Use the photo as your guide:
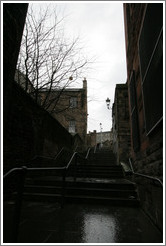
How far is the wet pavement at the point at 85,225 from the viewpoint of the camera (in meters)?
2.39

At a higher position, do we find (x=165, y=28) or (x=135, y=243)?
(x=165, y=28)

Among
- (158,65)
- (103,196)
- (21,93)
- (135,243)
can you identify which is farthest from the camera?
(21,93)

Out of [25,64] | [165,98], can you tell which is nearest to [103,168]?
[165,98]

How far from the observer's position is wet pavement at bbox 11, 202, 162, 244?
7.83ft

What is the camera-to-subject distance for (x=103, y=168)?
7160mm

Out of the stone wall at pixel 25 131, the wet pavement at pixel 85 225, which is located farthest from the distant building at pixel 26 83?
the wet pavement at pixel 85 225

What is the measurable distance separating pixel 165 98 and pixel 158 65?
0.65 meters

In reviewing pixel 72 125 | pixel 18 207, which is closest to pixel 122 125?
pixel 18 207

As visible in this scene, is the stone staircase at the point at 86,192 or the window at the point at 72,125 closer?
the stone staircase at the point at 86,192

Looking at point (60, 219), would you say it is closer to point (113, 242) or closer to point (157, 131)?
point (113, 242)

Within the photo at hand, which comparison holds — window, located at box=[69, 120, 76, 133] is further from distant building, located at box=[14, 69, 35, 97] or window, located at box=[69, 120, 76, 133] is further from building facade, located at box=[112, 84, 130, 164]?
distant building, located at box=[14, 69, 35, 97]

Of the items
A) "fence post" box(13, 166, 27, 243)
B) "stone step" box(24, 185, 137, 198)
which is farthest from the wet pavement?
"stone step" box(24, 185, 137, 198)

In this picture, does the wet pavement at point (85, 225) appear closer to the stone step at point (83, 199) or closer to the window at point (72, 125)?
the stone step at point (83, 199)

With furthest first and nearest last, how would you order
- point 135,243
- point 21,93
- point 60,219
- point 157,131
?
point 21,93 → point 60,219 → point 157,131 → point 135,243
